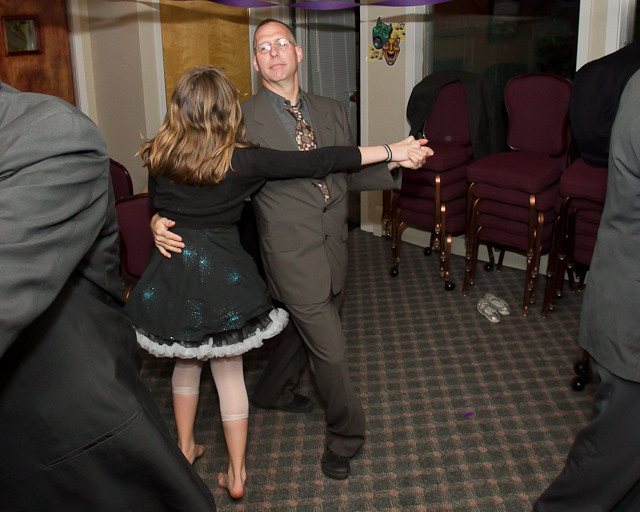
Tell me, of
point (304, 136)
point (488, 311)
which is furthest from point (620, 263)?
point (488, 311)

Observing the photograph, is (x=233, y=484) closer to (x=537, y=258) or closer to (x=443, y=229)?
(x=537, y=258)

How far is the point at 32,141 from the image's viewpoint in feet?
3.31

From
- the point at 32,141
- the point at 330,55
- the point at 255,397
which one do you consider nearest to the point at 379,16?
the point at 330,55

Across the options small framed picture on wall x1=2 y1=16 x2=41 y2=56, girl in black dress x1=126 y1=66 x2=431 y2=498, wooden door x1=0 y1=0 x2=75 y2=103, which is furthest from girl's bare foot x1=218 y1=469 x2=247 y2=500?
small framed picture on wall x1=2 y1=16 x2=41 y2=56

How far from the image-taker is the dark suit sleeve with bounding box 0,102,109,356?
955 millimetres

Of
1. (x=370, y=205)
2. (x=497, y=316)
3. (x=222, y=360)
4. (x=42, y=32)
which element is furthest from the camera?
(x=370, y=205)

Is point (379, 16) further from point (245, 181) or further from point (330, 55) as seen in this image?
point (245, 181)

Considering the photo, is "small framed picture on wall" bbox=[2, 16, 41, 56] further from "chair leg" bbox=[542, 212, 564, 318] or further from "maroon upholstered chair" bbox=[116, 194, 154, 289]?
"chair leg" bbox=[542, 212, 564, 318]

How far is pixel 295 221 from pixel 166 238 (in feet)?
1.57

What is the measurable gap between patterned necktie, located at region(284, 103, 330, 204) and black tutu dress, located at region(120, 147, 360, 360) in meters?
0.19

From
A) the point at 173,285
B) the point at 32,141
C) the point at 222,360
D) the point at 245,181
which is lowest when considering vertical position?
the point at 222,360

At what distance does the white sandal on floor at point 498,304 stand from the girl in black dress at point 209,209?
6.47ft

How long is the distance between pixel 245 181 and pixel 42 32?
3.39m

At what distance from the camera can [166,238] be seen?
2.51 metres
